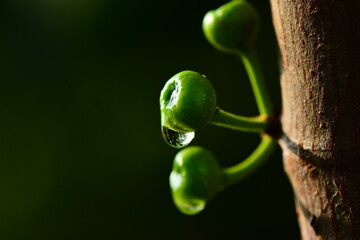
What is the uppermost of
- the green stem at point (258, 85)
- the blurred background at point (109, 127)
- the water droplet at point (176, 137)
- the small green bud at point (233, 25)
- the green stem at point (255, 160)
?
the small green bud at point (233, 25)

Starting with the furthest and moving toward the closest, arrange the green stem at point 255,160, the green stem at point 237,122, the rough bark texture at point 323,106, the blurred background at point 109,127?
the blurred background at point 109,127 < the green stem at point 255,160 < the green stem at point 237,122 < the rough bark texture at point 323,106

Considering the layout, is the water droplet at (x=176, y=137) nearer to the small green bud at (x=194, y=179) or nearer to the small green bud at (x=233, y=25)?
the small green bud at (x=194, y=179)

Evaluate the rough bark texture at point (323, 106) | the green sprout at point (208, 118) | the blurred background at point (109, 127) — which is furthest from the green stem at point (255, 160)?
the blurred background at point (109, 127)

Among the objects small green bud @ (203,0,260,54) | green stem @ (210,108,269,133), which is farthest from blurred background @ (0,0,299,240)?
green stem @ (210,108,269,133)

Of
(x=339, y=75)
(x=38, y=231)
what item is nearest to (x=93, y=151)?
(x=38, y=231)

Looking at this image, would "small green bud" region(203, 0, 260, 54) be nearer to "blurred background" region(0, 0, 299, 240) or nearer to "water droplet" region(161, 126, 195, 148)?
"water droplet" region(161, 126, 195, 148)

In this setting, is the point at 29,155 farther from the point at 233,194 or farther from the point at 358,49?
the point at 358,49

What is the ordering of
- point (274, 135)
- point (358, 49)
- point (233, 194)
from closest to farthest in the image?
point (358, 49) → point (274, 135) → point (233, 194)

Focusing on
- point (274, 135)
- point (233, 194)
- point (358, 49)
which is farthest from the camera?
point (233, 194)
